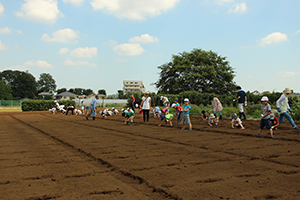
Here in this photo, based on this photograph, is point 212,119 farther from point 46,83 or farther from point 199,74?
point 46,83

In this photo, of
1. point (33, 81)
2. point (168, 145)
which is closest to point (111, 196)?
point (168, 145)

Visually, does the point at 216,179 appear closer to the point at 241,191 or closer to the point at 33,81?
the point at 241,191

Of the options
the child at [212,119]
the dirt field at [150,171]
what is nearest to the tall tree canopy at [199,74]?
the child at [212,119]

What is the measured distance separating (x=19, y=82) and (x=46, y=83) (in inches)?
933

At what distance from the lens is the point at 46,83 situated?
125m

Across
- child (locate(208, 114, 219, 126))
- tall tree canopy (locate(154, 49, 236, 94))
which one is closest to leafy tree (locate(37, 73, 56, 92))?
tall tree canopy (locate(154, 49, 236, 94))

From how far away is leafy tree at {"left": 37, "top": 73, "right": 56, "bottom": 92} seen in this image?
124000mm

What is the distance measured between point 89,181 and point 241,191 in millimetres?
2442

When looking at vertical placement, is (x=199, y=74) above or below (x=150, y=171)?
above

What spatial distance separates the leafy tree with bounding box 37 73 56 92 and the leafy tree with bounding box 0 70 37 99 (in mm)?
19792

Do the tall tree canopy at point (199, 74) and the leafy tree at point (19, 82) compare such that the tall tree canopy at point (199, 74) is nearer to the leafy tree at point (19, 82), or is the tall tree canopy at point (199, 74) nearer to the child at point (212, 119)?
the child at point (212, 119)

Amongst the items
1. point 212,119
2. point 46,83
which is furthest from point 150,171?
point 46,83

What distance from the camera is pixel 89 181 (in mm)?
3947

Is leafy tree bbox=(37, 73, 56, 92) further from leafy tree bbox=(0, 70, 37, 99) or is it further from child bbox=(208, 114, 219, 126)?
child bbox=(208, 114, 219, 126)
